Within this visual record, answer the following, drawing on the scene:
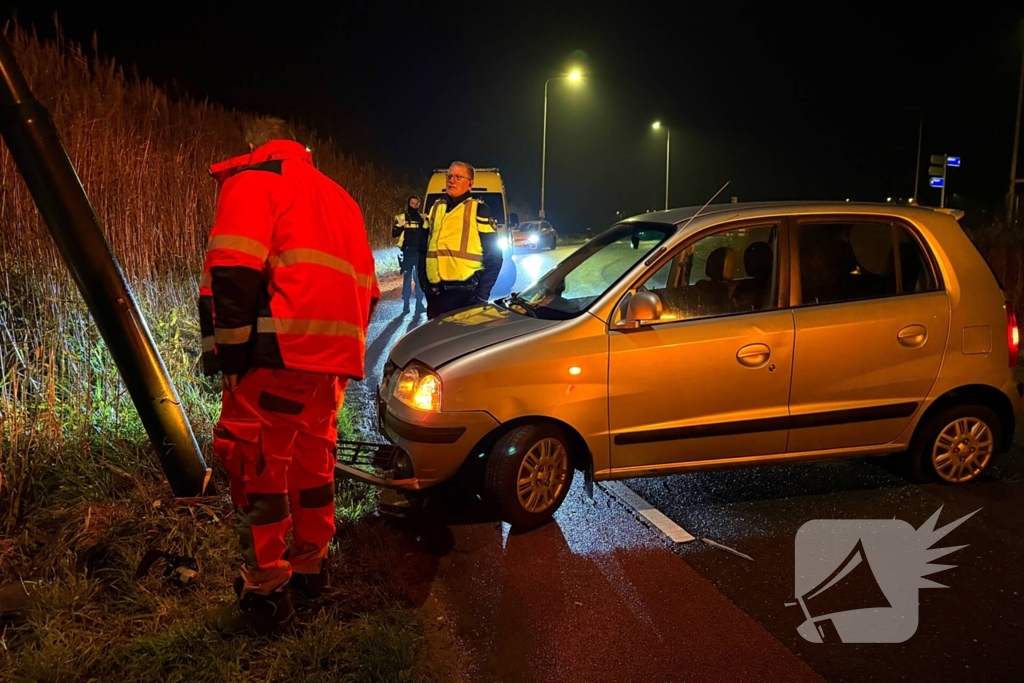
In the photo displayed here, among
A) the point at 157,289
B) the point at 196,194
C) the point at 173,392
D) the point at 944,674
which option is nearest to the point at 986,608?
the point at 944,674

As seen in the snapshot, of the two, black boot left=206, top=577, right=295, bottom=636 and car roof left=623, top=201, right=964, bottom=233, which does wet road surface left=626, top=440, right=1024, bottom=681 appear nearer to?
car roof left=623, top=201, right=964, bottom=233

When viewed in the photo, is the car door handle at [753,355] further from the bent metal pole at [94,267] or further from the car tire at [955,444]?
the bent metal pole at [94,267]

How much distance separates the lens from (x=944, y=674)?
2.87m

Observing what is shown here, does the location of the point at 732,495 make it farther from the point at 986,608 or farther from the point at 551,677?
the point at 551,677

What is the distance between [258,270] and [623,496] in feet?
9.18

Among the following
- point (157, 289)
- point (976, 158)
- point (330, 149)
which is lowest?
point (157, 289)

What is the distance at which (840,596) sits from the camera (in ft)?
11.3

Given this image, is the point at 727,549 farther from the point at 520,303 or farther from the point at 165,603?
the point at 165,603

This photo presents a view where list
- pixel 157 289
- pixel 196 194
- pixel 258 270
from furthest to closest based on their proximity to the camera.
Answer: pixel 196 194, pixel 157 289, pixel 258 270

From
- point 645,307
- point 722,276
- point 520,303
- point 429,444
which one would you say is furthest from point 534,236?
point 429,444

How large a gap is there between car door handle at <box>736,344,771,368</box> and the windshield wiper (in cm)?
116

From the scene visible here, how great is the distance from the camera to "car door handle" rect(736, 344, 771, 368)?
4.12 metres

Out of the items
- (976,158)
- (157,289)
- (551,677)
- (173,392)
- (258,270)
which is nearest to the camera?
(258,270)

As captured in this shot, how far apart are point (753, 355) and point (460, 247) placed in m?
2.61
